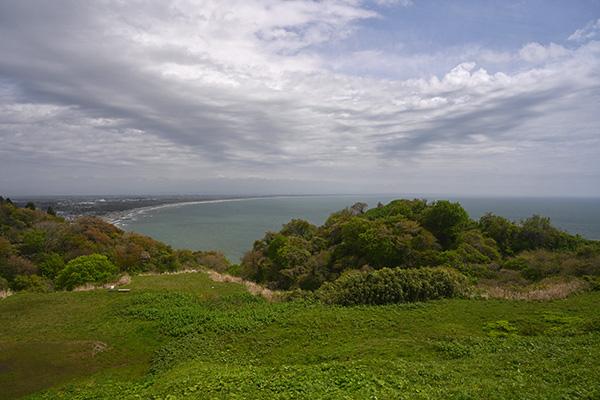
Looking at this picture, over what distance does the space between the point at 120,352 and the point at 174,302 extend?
466cm

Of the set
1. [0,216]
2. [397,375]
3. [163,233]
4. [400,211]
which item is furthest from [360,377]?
[163,233]

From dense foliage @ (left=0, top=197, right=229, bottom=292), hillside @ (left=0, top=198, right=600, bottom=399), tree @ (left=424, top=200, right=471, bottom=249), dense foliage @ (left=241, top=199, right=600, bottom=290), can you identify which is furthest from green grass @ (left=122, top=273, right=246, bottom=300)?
tree @ (left=424, top=200, right=471, bottom=249)

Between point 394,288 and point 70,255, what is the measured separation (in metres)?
34.9

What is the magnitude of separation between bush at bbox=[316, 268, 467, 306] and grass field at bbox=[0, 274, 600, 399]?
84 cm

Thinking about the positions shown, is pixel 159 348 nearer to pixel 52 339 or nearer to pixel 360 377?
pixel 52 339

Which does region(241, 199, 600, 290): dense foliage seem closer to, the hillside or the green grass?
the hillside

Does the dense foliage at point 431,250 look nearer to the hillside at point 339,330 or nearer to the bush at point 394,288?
the hillside at point 339,330

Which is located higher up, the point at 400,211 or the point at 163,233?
the point at 400,211

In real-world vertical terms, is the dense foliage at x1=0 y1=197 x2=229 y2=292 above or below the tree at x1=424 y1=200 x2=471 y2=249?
below

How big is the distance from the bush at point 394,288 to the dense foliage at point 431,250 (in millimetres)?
3552

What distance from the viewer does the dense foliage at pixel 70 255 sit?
21375 mm

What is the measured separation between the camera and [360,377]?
6.69 meters

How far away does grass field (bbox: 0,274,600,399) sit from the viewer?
619 cm

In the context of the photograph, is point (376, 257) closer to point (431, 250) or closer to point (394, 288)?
point (431, 250)
